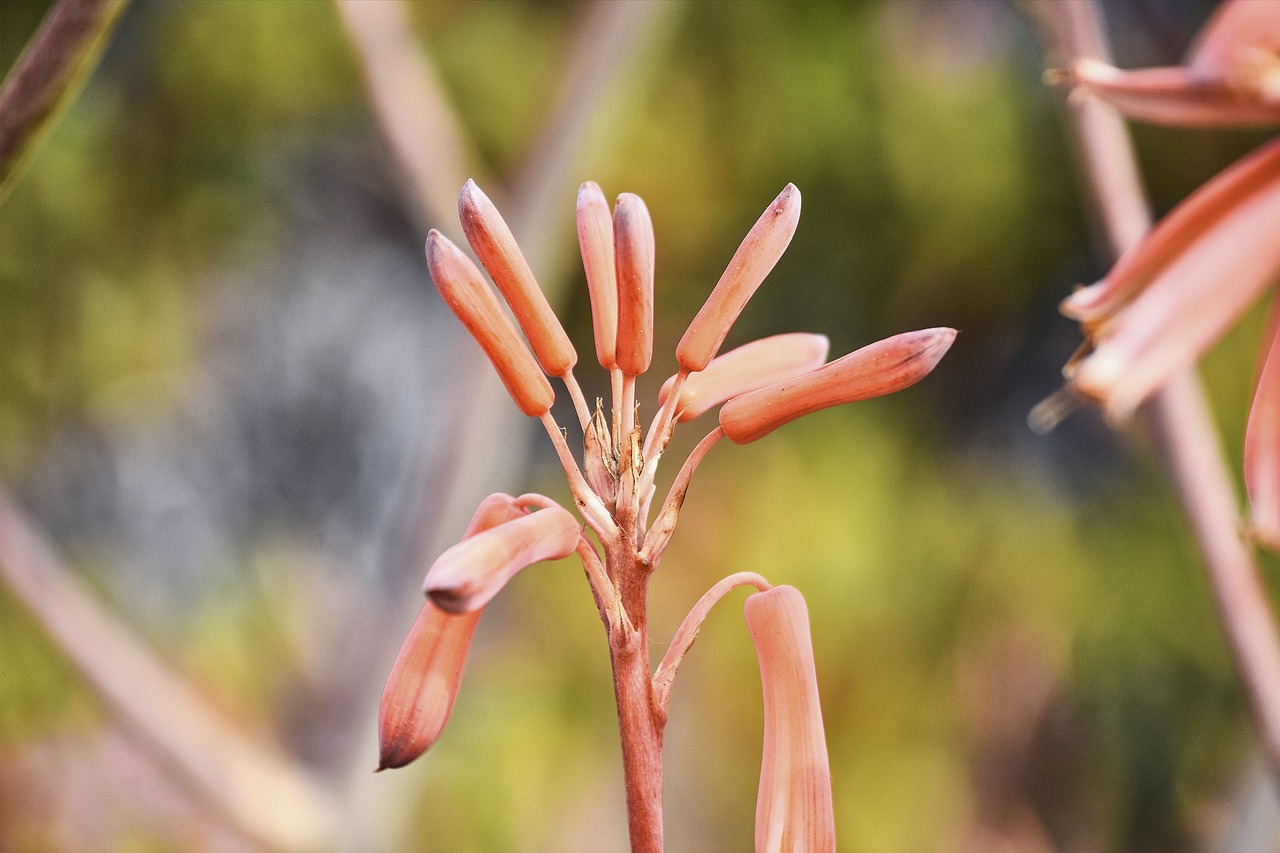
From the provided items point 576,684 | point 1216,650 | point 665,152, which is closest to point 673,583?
point 576,684

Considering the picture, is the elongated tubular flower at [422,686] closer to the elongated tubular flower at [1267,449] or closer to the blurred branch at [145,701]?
the elongated tubular flower at [1267,449]

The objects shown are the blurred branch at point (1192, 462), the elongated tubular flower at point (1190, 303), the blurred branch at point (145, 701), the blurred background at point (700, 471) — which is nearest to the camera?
the elongated tubular flower at point (1190, 303)

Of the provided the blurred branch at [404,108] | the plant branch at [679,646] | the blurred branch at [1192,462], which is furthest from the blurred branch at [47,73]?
the blurred branch at [404,108]

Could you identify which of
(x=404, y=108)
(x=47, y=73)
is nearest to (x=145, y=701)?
(x=404, y=108)

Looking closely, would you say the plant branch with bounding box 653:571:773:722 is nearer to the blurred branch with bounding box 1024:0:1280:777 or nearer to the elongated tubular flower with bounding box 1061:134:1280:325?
A: the elongated tubular flower with bounding box 1061:134:1280:325

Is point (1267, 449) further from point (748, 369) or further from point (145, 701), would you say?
point (145, 701)

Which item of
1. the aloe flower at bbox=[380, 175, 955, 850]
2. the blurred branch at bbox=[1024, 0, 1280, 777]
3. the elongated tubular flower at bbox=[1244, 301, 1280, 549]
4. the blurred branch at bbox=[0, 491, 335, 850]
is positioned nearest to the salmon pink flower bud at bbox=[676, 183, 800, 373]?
the aloe flower at bbox=[380, 175, 955, 850]
